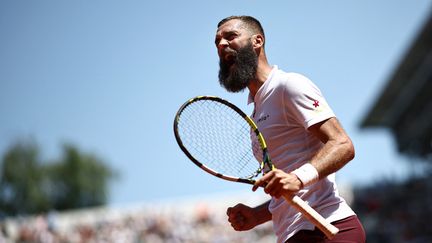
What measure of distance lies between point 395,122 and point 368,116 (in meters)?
1.77

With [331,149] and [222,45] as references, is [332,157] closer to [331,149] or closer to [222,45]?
[331,149]

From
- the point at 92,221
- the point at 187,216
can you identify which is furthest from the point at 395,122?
the point at 92,221

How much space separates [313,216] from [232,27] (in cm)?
123

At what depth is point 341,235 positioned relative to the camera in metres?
4.11

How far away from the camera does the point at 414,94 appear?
34.3 metres

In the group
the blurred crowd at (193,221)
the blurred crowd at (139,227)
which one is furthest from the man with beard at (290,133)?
the blurred crowd at (139,227)

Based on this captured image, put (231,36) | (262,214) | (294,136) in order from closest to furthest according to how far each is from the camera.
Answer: (294,136)
(231,36)
(262,214)

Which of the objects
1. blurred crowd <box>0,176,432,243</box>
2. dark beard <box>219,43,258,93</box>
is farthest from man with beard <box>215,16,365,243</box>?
blurred crowd <box>0,176,432,243</box>

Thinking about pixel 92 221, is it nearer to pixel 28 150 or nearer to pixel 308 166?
pixel 308 166

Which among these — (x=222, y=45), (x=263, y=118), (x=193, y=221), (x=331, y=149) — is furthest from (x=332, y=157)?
(x=193, y=221)

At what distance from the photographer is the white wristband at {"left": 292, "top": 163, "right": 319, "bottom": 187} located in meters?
3.90

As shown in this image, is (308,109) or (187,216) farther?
(187,216)

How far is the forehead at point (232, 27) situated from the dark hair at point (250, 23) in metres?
0.03

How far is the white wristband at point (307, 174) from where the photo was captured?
3901 millimetres
